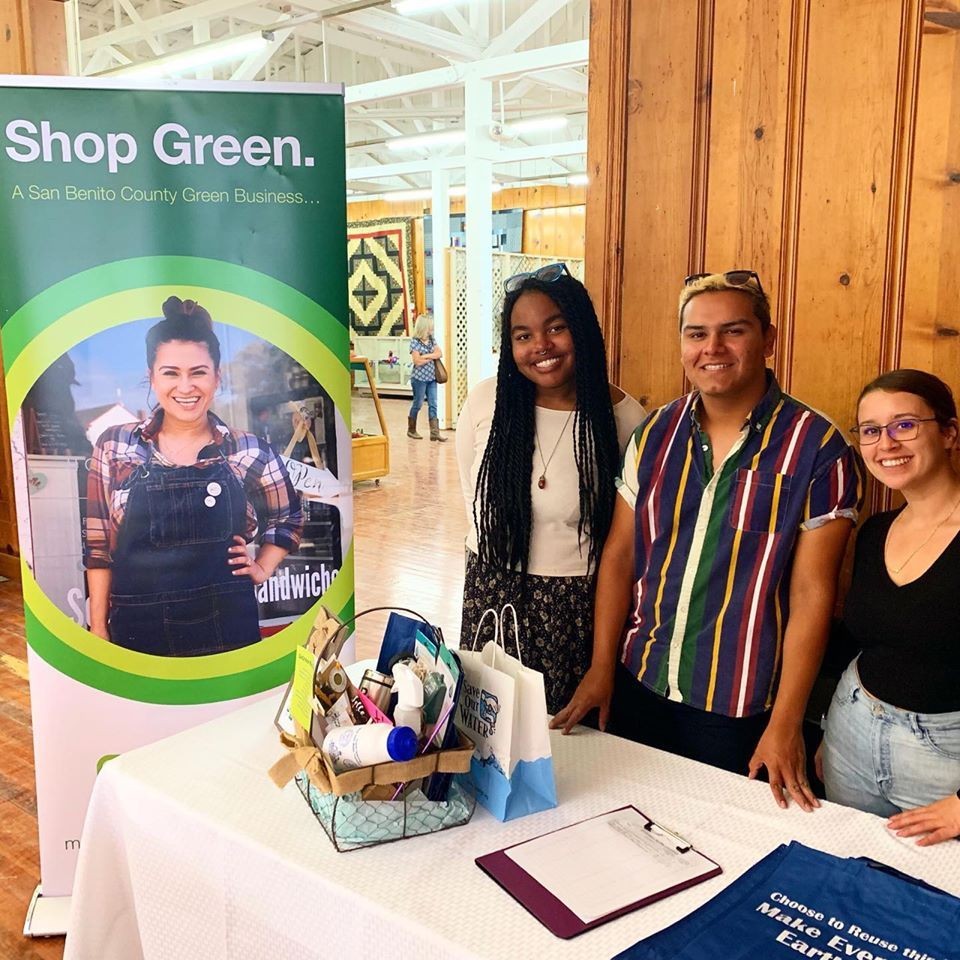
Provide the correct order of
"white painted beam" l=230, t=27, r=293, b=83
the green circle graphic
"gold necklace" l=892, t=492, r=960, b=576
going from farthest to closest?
1. "white painted beam" l=230, t=27, r=293, b=83
2. the green circle graphic
3. "gold necklace" l=892, t=492, r=960, b=576

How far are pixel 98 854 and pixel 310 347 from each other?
3.99 ft

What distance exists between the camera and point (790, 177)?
212cm

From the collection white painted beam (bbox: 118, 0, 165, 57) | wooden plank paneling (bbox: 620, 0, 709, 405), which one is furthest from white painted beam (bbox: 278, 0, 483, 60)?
wooden plank paneling (bbox: 620, 0, 709, 405)

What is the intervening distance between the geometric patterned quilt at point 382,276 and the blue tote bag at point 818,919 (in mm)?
15861

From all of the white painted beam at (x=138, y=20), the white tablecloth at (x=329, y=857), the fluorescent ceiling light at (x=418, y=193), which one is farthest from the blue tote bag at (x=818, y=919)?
the fluorescent ceiling light at (x=418, y=193)

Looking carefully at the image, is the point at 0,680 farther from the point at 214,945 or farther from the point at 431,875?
the point at 431,875

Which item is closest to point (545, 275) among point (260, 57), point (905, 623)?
point (905, 623)

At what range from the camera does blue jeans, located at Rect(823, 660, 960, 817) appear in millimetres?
1477

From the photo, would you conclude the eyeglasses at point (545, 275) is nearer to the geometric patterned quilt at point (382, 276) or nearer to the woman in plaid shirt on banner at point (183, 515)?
the woman in plaid shirt on banner at point (183, 515)

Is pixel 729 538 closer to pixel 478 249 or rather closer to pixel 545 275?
pixel 545 275

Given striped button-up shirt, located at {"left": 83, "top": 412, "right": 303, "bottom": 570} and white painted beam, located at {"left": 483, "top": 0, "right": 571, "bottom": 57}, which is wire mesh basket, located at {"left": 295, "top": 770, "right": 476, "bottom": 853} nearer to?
striped button-up shirt, located at {"left": 83, "top": 412, "right": 303, "bottom": 570}

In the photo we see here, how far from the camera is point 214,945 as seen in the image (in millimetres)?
1375

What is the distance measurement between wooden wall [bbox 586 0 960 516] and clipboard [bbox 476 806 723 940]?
1187 millimetres

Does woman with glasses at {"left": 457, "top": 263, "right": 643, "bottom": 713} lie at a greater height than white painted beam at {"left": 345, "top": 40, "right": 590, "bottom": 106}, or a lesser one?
lesser
